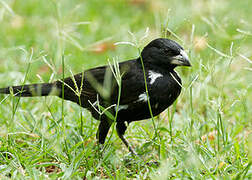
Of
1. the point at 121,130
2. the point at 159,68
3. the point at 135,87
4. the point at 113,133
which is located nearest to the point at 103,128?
the point at 121,130

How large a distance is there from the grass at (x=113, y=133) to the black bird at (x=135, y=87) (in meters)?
0.11

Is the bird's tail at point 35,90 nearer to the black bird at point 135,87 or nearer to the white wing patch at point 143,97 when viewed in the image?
the black bird at point 135,87

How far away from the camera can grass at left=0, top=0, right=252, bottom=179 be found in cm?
331

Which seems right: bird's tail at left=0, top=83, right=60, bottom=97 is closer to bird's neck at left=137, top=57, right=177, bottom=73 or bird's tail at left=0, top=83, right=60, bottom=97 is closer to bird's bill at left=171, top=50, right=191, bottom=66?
bird's neck at left=137, top=57, right=177, bottom=73

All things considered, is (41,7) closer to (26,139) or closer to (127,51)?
(127,51)

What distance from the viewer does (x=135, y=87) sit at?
3.75 meters

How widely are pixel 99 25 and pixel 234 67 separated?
7.38ft

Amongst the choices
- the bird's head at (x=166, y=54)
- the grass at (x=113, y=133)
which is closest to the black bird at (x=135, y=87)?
the bird's head at (x=166, y=54)

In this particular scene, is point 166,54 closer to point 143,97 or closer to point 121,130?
point 143,97

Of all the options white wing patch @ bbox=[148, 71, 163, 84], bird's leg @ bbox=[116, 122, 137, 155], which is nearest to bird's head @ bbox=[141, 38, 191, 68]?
white wing patch @ bbox=[148, 71, 163, 84]

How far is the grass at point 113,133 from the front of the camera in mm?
3309

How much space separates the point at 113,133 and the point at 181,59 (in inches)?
42.0

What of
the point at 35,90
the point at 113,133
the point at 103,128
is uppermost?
the point at 35,90

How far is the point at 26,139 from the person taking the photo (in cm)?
405
